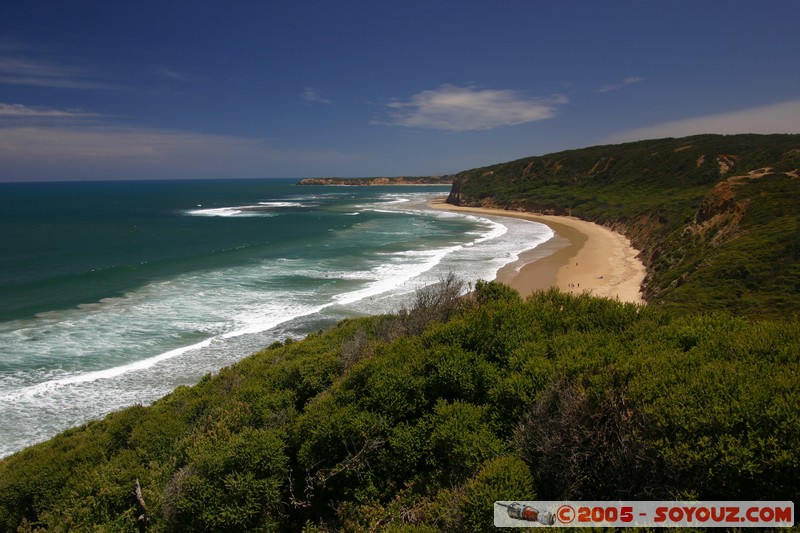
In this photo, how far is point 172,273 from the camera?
104 ft

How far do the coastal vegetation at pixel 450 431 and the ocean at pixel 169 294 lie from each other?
4281 mm

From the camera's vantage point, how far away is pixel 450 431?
641 centimetres

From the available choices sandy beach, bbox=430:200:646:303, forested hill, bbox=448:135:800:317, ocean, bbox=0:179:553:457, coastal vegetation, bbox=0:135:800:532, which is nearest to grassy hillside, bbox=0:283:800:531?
coastal vegetation, bbox=0:135:800:532

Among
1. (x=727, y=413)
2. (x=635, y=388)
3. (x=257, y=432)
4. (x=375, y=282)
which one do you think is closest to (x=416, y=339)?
(x=257, y=432)

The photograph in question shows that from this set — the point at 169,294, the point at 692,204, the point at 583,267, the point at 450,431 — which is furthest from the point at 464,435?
the point at 692,204

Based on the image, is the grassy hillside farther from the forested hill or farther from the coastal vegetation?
the forested hill

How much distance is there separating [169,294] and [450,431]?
24.4m

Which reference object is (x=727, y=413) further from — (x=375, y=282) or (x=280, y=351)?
(x=375, y=282)

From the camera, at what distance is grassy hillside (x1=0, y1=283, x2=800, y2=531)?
4.76m

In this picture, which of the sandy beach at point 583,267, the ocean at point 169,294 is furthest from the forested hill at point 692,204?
the ocean at point 169,294

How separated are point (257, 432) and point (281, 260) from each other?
29.5 metres

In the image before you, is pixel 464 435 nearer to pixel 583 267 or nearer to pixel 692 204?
pixel 583 267

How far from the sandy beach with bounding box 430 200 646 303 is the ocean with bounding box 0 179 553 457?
6.87 ft

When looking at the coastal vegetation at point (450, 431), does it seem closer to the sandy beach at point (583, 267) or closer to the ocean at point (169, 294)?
the ocean at point (169, 294)
